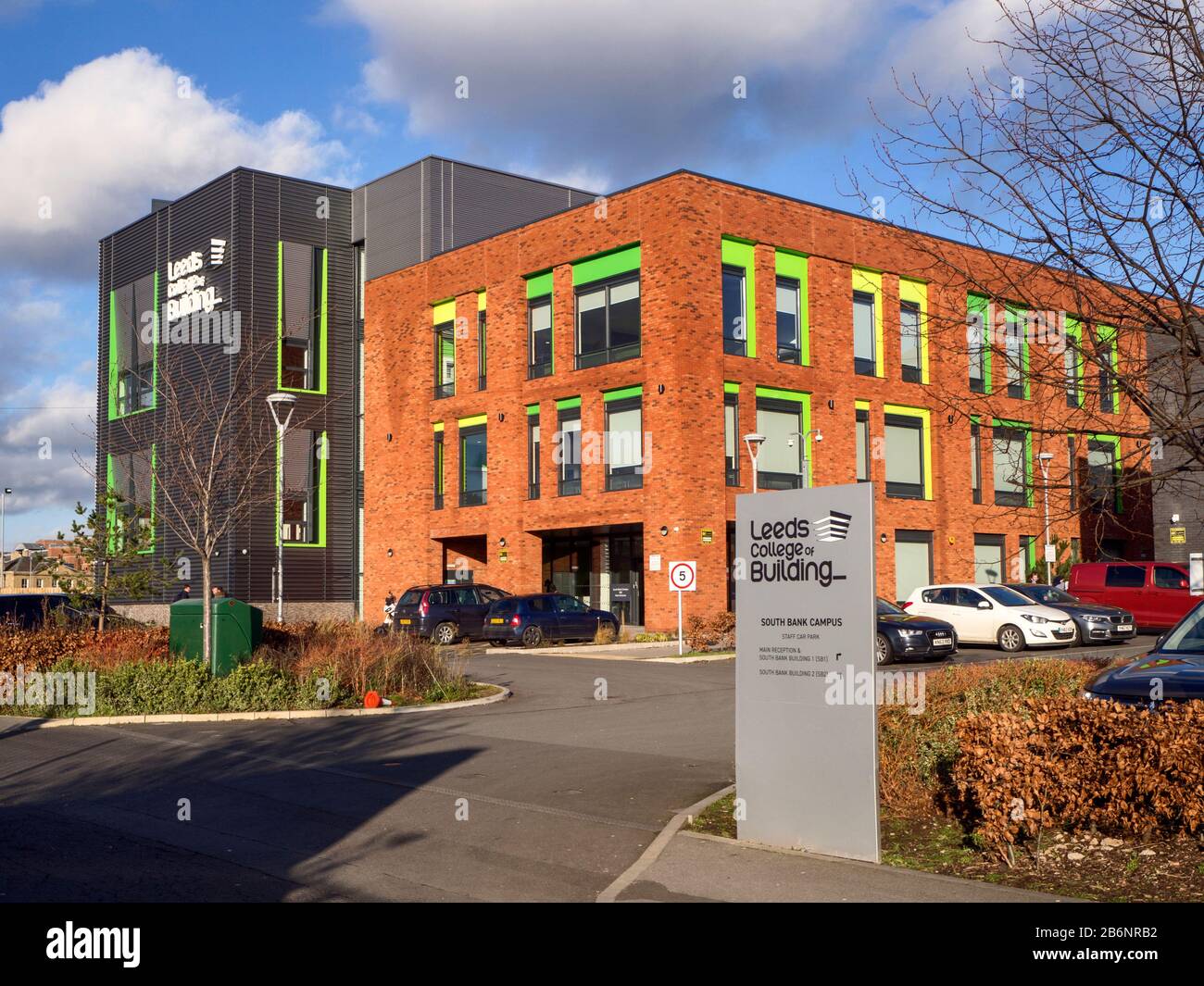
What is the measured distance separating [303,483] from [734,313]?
19.5 m

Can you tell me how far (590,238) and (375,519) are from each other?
47.0ft

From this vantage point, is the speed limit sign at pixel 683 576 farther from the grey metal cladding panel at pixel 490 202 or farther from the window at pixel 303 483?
the window at pixel 303 483

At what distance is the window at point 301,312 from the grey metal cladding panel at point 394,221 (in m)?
2.02

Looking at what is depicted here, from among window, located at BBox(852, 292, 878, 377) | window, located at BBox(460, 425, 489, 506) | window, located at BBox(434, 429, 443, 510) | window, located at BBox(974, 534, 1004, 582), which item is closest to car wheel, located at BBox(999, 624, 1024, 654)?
window, located at BBox(852, 292, 878, 377)

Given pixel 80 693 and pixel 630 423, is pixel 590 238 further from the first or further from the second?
pixel 80 693

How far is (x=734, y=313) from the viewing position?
35250 millimetres

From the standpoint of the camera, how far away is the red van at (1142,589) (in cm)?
3033

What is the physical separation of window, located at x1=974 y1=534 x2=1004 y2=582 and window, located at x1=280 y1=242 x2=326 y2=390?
25.1 meters

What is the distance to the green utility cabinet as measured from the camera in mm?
17672

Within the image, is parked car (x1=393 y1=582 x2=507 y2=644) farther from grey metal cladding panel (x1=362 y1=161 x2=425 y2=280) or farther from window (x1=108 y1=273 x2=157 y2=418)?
window (x1=108 y1=273 x2=157 y2=418)

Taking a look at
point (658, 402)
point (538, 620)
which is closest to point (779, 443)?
point (658, 402)

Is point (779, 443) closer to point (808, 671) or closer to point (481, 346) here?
point (481, 346)

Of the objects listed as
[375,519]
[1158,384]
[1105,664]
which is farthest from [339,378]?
[1158,384]

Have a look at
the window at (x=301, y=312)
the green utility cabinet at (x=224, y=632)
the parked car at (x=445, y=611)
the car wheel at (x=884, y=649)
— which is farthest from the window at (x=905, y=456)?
the green utility cabinet at (x=224, y=632)
